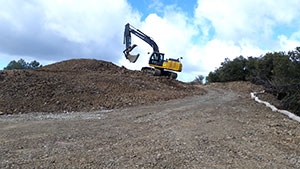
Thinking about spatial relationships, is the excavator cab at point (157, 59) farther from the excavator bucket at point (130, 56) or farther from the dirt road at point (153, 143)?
the dirt road at point (153, 143)

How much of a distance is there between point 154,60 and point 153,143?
14.9 meters

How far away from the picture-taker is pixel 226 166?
140 inches

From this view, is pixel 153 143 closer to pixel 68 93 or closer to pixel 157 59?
pixel 68 93

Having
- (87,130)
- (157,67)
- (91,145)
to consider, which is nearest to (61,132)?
(87,130)

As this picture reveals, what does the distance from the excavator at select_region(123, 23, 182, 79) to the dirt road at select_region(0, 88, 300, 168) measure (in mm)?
11695

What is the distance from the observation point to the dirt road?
12.0 feet

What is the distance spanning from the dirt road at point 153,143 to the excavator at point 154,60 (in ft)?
38.4

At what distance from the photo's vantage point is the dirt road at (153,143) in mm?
3672

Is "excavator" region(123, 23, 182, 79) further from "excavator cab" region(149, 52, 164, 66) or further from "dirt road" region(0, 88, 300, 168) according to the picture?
"dirt road" region(0, 88, 300, 168)

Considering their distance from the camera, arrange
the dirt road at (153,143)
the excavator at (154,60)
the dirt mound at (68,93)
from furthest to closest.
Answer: the excavator at (154,60) → the dirt mound at (68,93) → the dirt road at (153,143)

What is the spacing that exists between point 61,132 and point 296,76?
36.5ft

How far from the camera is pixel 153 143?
460cm

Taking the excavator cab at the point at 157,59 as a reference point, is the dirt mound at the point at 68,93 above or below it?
below

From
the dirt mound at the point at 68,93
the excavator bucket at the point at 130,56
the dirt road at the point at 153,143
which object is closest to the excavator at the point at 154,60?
the excavator bucket at the point at 130,56
